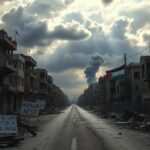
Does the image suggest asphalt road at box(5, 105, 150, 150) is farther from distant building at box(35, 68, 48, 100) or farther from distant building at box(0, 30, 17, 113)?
distant building at box(35, 68, 48, 100)

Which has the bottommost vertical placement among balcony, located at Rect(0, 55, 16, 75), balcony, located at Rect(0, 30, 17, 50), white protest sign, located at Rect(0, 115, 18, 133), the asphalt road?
the asphalt road

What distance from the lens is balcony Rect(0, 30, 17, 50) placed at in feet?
189

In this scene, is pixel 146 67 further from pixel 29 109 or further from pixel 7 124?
pixel 7 124

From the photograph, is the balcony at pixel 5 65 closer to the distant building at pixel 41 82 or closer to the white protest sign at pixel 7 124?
the white protest sign at pixel 7 124

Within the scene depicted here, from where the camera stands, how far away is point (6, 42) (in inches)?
2388

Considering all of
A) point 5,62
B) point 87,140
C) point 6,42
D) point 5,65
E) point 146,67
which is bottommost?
point 87,140

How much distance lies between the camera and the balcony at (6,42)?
189 ft

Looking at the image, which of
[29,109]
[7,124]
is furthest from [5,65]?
[7,124]

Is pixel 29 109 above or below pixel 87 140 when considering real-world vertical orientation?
above

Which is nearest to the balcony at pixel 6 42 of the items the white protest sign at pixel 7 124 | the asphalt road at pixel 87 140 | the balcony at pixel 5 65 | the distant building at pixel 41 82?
the balcony at pixel 5 65

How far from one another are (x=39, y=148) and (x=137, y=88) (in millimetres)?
83832

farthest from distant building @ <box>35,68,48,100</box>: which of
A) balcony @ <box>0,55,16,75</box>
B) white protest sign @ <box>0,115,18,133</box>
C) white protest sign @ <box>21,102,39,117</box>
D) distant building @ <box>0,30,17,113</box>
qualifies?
white protest sign @ <box>0,115,18,133</box>

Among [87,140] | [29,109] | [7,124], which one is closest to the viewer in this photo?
[7,124]

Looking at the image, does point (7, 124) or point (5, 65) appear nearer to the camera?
point (7, 124)
